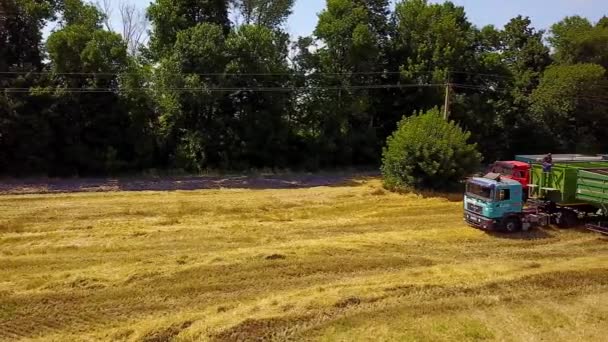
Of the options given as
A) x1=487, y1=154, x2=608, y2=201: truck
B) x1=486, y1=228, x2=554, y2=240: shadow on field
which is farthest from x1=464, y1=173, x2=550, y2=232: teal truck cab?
x1=487, y1=154, x2=608, y2=201: truck

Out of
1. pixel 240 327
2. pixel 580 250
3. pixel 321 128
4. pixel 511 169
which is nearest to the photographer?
pixel 240 327

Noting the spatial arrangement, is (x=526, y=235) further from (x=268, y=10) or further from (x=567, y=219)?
(x=268, y=10)

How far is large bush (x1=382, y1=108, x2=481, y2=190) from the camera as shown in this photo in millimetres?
27156

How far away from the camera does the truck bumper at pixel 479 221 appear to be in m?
19.9

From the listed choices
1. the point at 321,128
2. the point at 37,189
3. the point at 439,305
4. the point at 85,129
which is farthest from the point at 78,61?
the point at 439,305

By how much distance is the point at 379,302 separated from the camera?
13.7 m

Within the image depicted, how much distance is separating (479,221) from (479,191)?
42.3 inches

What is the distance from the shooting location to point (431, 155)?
27.3m

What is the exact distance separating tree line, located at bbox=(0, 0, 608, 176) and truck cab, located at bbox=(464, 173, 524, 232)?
16.0m

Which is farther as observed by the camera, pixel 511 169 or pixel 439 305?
pixel 511 169

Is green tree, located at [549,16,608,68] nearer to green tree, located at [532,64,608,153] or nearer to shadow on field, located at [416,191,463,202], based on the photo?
green tree, located at [532,64,608,153]

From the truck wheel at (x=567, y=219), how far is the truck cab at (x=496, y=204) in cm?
190

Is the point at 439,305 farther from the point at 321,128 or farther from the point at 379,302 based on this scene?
the point at 321,128

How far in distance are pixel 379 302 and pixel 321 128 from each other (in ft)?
77.0
